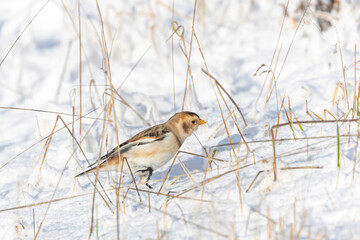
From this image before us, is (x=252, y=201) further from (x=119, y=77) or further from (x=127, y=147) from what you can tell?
(x=119, y=77)

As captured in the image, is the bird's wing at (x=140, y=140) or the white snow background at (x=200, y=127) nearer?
the white snow background at (x=200, y=127)

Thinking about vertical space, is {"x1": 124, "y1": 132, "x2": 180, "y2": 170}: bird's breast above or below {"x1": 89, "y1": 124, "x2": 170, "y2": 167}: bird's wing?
below

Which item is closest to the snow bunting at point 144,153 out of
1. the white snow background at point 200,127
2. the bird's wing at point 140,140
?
the bird's wing at point 140,140

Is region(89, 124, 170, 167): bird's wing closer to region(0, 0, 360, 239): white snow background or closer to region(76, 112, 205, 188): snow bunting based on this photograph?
region(76, 112, 205, 188): snow bunting

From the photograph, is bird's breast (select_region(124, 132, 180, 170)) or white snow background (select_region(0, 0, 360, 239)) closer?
white snow background (select_region(0, 0, 360, 239))

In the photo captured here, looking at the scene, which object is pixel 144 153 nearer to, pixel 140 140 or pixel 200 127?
pixel 140 140

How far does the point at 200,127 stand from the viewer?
3.89 metres

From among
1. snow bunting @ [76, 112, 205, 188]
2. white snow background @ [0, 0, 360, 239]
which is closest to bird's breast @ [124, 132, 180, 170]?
snow bunting @ [76, 112, 205, 188]

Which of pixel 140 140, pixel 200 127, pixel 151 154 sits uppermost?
pixel 200 127

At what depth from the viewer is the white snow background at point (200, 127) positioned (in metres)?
2.25

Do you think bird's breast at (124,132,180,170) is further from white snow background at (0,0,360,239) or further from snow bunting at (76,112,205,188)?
white snow background at (0,0,360,239)

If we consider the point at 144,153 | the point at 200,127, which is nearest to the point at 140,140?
the point at 144,153

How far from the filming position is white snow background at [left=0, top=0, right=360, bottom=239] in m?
2.25

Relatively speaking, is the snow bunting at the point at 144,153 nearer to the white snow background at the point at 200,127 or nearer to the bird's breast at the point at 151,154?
the bird's breast at the point at 151,154
